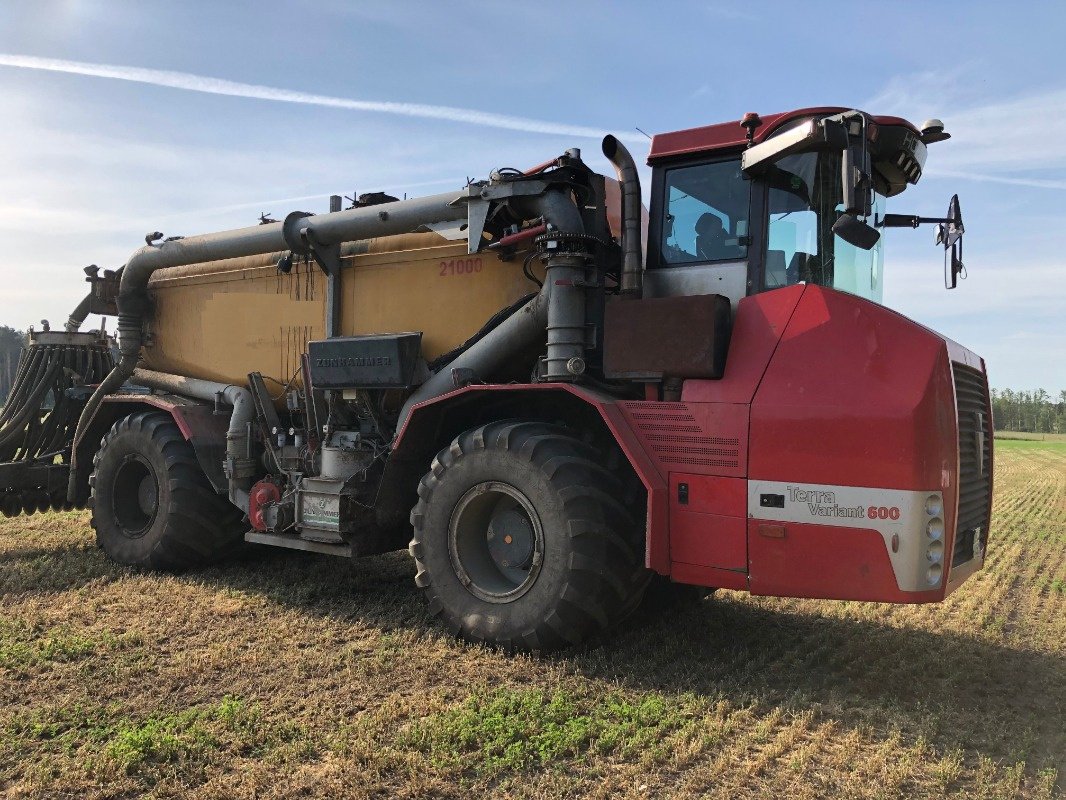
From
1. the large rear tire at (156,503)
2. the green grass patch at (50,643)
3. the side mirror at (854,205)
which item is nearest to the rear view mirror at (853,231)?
the side mirror at (854,205)

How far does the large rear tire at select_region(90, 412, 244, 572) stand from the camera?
7441 millimetres

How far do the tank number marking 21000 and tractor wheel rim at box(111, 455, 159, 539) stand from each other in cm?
353

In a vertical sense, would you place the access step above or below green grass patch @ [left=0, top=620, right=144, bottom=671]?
above

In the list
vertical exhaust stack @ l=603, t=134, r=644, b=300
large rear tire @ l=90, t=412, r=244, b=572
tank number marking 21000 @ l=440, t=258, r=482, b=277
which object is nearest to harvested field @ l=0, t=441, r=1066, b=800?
large rear tire @ l=90, t=412, r=244, b=572

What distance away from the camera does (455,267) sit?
21.6ft

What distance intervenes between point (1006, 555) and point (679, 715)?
6919 mm

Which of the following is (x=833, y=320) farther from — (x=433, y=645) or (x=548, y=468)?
(x=433, y=645)

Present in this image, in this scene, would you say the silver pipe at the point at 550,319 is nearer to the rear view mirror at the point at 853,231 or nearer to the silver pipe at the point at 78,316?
the rear view mirror at the point at 853,231

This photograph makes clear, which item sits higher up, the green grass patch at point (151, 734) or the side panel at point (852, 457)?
the side panel at point (852, 457)

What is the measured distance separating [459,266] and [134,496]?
4.20 m

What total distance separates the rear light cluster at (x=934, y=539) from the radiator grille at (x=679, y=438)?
995mm

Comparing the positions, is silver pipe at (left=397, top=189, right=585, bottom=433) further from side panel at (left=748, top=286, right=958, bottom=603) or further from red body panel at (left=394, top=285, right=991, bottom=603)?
side panel at (left=748, top=286, right=958, bottom=603)

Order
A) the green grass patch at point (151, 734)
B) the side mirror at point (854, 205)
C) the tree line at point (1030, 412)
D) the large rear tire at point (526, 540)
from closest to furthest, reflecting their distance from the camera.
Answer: the green grass patch at point (151, 734), the side mirror at point (854, 205), the large rear tire at point (526, 540), the tree line at point (1030, 412)

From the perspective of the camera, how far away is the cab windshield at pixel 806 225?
491 centimetres
